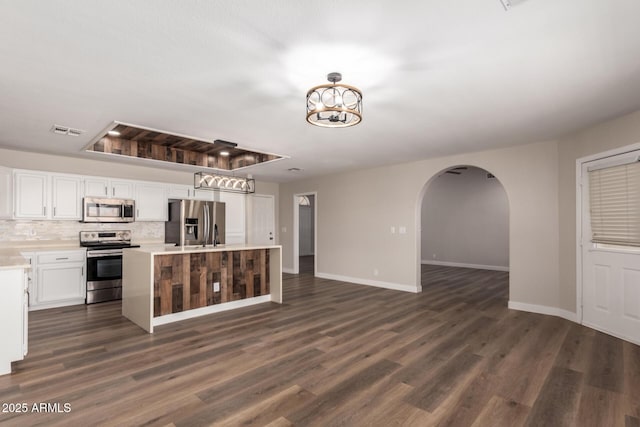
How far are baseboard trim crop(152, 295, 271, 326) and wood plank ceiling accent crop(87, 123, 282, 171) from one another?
2.30 metres

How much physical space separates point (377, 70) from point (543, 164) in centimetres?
349

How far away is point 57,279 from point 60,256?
345mm

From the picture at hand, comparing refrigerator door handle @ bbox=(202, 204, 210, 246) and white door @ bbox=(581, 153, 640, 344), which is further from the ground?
refrigerator door handle @ bbox=(202, 204, 210, 246)

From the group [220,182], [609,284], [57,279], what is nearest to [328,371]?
[220,182]

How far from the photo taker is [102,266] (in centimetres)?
538

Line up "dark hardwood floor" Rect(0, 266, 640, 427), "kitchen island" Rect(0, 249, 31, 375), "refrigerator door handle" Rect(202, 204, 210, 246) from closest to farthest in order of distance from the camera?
"dark hardwood floor" Rect(0, 266, 640, 427) < "kitchen island" Rect(0, 249, 31, 375) < "refrigerator door handle" Rect(202, 204, 210, 246)

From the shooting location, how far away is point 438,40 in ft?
6.93

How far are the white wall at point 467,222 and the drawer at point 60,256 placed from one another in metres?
7.84

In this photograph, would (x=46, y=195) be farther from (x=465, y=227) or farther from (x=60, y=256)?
(x=465, y=227)

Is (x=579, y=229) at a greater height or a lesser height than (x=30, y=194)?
lesser

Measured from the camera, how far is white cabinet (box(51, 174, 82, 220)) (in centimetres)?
529

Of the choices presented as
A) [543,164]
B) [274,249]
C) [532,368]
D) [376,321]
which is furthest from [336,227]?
[532,368]

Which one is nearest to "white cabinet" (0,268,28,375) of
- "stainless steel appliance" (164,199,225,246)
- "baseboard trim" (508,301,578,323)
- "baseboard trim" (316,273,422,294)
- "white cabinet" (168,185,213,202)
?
"stainless steel appliance" (164,199,225,246)

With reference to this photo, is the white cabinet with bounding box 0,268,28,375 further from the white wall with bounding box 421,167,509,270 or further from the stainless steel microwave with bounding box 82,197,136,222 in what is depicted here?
the white wall with bounding box 421,167,509,270
